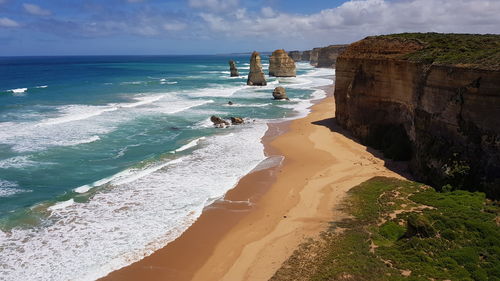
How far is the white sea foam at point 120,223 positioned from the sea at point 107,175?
4 centimetres

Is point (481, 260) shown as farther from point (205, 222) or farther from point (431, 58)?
point (431, 58)

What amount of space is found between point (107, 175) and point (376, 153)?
633 inches

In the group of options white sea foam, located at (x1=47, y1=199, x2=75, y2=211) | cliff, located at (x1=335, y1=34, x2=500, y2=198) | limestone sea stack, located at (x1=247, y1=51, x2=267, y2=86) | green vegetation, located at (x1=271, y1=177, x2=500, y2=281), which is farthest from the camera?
limestone sea stack, located at (x1=247, y1=51, x2=267, y2=86)

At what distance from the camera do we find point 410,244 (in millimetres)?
13078

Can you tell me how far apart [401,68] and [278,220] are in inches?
494

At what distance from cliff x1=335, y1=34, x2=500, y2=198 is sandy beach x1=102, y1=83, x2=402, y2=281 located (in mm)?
1893

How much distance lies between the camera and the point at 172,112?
42.6 m

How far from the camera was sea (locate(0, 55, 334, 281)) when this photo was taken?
1452cm

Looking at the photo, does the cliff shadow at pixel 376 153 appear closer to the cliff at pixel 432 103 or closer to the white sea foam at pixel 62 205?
the cliff at pixel 432 103

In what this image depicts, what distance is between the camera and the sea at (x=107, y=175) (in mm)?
14523

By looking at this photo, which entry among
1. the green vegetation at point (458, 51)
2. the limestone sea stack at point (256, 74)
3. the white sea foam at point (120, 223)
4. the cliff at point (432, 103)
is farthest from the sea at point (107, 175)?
the limestone sea stack at point (256, 74)

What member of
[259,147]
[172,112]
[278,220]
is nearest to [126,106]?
[172,112]

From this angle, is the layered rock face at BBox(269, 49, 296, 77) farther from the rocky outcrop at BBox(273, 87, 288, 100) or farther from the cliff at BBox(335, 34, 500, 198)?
the cliff at BBox(335, 34, 500, 198)

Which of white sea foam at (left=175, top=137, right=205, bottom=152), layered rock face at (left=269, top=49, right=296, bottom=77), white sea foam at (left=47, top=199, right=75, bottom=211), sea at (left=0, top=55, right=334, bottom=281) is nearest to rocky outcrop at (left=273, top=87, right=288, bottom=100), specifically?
sea at (left=0, top=55, right=334, bottom=281)
